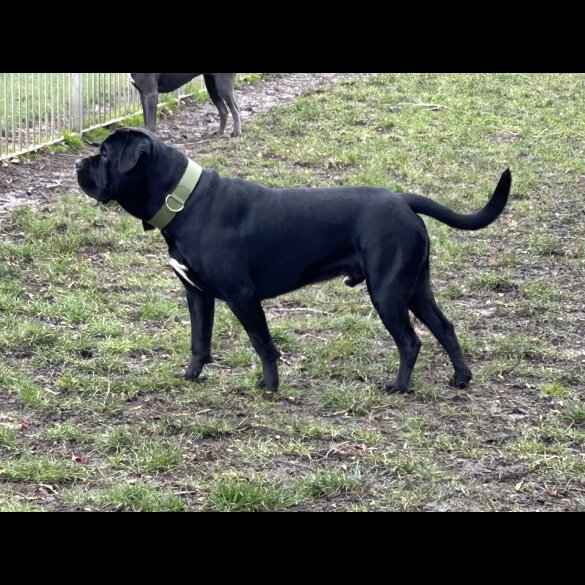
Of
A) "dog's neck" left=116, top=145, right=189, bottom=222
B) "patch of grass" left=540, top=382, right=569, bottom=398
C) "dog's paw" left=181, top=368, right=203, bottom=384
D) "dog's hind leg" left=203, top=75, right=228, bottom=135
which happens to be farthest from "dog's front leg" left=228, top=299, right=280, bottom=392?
"dog's hind leg" left=203, top=75, right=228, bottom=135

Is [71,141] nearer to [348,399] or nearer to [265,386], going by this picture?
[265,386]

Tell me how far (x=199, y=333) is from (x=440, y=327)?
1.41 meters

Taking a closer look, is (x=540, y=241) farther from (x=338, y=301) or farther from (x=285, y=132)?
(x=285, y=132)

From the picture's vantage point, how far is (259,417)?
205 inches

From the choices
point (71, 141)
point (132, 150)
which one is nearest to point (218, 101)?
point (71, 141)

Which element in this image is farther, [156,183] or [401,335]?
[401,335]

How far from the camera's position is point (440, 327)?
5621 mm

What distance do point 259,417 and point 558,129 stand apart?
8.46m

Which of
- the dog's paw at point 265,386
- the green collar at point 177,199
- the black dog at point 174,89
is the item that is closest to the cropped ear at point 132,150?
the green collar at point 177,199

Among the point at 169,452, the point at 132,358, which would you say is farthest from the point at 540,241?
the point at 169,452

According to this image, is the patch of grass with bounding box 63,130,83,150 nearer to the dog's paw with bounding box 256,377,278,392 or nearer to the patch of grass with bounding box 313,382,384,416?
the dog's paw with bounding box 256,377,278,392

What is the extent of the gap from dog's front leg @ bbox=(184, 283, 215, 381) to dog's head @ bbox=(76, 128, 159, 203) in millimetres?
741

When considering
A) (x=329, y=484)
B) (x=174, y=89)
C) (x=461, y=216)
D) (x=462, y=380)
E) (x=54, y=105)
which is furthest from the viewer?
(x=174, y=89)
